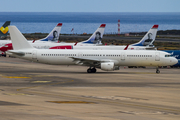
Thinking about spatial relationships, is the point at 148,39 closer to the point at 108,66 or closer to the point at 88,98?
the point at 108,66

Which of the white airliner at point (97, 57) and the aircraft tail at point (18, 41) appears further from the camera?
the aircraft tail at point (18, 41)

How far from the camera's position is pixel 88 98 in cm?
3438

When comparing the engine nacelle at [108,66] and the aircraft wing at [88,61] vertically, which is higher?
the aircraft wing at [88,61]

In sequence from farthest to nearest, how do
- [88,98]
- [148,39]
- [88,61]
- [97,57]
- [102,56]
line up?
[148,39] < [97,57] < [102,56] < [88,61] < [88,98]

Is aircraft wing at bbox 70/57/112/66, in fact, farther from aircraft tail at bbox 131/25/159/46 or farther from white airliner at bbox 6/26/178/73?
aircraft tail at bbox 131/25/159/46

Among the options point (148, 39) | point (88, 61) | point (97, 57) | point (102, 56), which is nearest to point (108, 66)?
point (102, 56)

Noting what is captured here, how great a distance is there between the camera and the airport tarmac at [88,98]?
26.6 metres

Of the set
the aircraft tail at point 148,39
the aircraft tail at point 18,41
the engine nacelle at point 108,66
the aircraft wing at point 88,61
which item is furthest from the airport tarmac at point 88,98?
the aircraft tail at point 148,39

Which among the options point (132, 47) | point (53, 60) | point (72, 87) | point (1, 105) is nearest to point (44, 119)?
point (1, 105)

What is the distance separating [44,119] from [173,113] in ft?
31.4

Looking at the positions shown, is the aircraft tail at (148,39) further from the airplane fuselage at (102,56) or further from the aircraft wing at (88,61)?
the aircraft wing at (88,61)

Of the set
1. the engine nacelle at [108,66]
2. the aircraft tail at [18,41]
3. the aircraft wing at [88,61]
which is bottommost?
the engine nacelle at [108,66]

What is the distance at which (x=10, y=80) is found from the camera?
4797cm

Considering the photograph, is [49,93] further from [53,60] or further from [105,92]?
[53,60]
